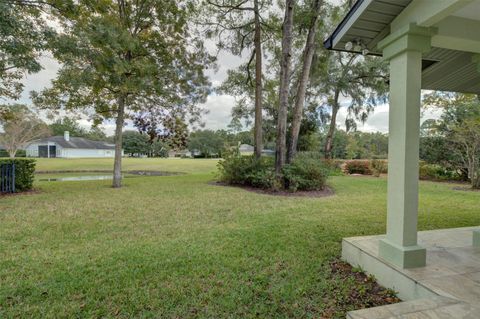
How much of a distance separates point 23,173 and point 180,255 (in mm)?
8105

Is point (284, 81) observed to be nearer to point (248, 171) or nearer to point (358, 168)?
point (248, 171)

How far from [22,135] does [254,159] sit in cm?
3394

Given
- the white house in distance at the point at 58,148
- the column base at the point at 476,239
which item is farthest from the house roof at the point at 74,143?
the column base at the point at 476,239

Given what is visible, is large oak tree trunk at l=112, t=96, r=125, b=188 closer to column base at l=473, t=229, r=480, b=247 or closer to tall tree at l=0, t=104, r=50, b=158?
column base at l=473, t=229, r=480, b=247

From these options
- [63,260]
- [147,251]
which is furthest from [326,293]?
[63,260]

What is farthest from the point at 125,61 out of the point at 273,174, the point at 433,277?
the point at 433,277

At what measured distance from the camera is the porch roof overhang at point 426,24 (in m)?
2.21

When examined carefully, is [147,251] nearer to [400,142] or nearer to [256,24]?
[400,142]

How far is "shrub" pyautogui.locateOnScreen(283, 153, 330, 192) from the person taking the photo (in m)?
8.38

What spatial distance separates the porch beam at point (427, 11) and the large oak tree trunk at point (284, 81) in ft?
19.6

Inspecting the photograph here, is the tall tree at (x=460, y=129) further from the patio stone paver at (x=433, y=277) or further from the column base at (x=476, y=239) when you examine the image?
the patio stone paver at (x=433, y=277)

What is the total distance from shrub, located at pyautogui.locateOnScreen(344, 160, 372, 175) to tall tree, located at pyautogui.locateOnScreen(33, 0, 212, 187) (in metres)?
11.2

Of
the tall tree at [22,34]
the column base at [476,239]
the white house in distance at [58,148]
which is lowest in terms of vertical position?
the column base at [476,239]

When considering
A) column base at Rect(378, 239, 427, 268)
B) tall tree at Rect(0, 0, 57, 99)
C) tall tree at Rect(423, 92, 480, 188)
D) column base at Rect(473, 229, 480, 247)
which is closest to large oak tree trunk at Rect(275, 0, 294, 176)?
column base at Rect(473, 229, 480, 247)
